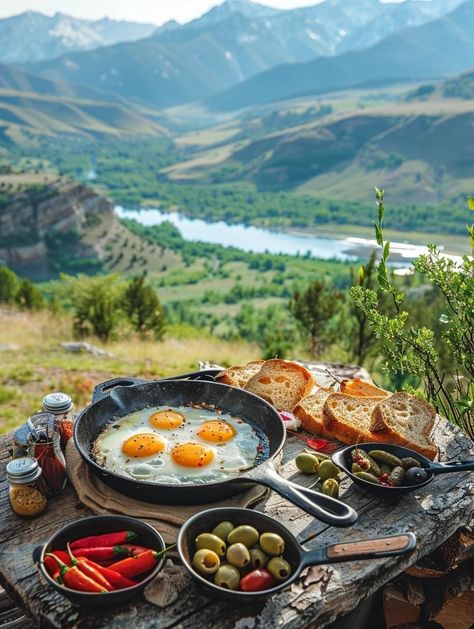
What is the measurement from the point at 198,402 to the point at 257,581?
2.12 meters

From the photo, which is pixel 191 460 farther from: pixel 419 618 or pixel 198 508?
pixel 419 618

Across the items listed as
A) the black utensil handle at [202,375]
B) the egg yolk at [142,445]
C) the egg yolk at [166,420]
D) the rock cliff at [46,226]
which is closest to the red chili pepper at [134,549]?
the egg yolk at [142,445]

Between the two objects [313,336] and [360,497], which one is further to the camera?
[313,336]

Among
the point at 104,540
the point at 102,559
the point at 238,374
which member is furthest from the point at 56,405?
the point at 238,374

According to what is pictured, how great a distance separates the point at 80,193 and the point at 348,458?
404ft

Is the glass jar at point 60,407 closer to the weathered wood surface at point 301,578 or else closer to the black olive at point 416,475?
the weathered wood surface at point 301,578

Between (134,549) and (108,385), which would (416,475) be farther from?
(108,385)

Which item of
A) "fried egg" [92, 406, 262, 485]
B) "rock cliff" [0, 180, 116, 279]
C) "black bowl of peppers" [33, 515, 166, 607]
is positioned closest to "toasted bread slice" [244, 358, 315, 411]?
"fried egg" [92, 406, 262, 485]

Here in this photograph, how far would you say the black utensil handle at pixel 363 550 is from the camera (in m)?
2.94

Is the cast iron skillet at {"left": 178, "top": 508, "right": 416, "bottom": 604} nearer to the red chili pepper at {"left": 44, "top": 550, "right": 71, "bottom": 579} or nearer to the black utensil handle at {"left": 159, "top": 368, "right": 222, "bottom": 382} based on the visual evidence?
the red chili pepper at {"left": 44, "top": 550, "right": 71, "bottom": 579}

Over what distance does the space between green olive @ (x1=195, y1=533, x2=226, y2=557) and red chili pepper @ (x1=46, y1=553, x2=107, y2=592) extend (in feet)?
1.79

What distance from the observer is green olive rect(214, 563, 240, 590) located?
116 inches

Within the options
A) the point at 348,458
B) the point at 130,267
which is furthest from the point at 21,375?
the point at 130,267

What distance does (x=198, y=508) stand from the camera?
363 cm
